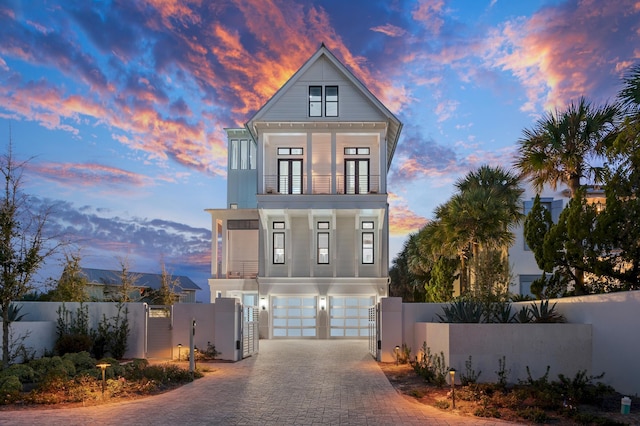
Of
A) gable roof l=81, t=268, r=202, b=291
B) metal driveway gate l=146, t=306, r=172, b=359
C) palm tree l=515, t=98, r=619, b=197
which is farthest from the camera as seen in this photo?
gable roof l=81, t=268, r=202, b=291

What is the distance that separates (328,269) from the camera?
28.3 meters

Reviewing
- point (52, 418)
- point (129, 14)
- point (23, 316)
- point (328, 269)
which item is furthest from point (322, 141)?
point (52, 418)

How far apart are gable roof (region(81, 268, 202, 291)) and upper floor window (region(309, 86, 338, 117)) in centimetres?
1412

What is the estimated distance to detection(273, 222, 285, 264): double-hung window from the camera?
93.7 ft

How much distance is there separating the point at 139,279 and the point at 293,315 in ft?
65.6

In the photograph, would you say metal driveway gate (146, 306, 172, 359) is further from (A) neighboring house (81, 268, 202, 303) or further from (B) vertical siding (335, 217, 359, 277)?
(B) vertical siding (335, 217, 359, 277)

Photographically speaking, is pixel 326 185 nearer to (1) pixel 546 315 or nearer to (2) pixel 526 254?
(2) pixel 526 254

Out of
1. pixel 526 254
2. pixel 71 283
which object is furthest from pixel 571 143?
pixel 71 283

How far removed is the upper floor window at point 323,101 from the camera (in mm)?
28109

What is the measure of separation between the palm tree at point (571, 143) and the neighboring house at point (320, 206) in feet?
36.0

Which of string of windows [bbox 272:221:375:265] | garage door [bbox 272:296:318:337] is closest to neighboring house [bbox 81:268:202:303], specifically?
garage door [bbox 272:296:318:337]

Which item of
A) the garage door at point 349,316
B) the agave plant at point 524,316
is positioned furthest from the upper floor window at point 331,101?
the agave plant at point 524,316

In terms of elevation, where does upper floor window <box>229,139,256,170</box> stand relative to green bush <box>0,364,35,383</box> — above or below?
above

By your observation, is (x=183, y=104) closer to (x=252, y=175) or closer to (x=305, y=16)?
(x=305, y=16)
